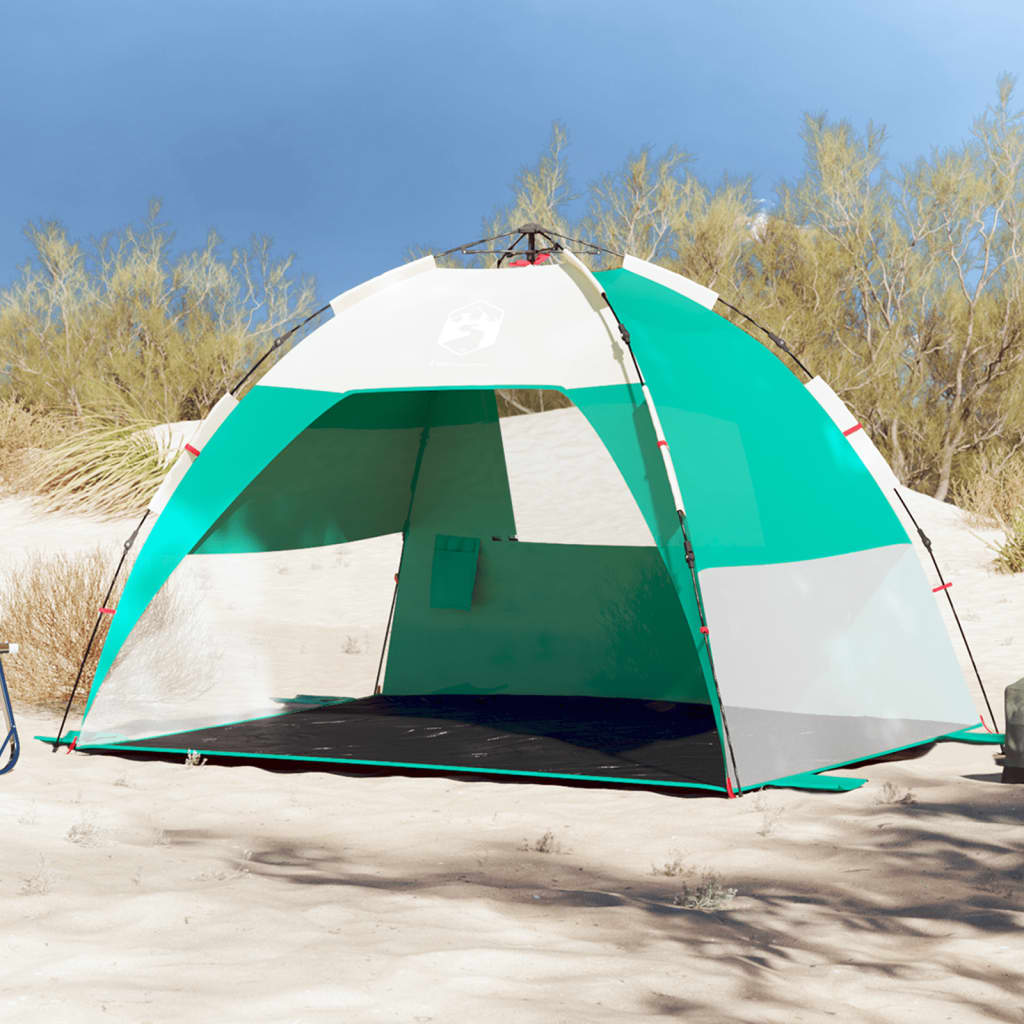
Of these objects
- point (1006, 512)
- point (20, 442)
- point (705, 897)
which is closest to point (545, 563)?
point (705, 897)

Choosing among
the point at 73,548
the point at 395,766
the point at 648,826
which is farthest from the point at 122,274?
the point at 648,826

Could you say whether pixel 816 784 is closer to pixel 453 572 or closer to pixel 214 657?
pixel 453 572

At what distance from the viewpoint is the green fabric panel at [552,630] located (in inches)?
254

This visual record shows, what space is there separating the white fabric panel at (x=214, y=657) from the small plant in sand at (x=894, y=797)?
117 inches

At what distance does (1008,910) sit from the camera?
310 cm

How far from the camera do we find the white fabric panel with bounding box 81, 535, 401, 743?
542 cm

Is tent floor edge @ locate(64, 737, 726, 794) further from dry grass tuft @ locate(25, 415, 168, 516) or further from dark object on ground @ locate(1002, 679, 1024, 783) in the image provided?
Answer: dry grass tuft @ locate(25, 415, 168, 516)

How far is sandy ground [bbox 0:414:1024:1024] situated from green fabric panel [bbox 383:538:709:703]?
1764 mm

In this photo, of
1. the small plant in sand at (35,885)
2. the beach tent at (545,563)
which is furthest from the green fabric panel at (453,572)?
the small plant in sand at (35,885)

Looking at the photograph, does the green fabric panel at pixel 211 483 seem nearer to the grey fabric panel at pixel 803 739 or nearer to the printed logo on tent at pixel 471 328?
the printed logo on tent at pixel 471 328

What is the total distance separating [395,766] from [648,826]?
1.32 meters

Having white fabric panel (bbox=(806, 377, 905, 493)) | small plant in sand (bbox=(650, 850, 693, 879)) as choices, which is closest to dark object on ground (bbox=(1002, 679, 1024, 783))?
white fabric panel (bbox=(806, 377, 905, 493))

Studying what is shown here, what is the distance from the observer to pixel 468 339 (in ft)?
16.7

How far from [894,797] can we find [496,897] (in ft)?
5.69
